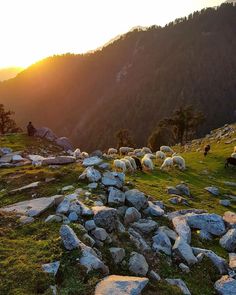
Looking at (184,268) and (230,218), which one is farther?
(230,218)

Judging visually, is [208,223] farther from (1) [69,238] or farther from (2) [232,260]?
(1) [69,238]

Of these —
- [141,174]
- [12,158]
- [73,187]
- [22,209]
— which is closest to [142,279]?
[22,209]

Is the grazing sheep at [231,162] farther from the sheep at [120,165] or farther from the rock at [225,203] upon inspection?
the rock at [225,203]

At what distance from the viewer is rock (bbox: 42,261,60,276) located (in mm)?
12688

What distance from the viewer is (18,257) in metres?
13.5

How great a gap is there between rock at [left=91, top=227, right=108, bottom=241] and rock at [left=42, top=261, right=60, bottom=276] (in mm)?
2502

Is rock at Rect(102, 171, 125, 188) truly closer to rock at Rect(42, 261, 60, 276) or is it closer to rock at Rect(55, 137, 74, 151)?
rock at Rect(42, 261, 60, 276)

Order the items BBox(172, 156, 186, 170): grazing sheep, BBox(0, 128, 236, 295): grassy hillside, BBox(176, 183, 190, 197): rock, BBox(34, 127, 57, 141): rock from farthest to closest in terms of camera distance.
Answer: BBox(34, 127, 57, 141): rock → BBox(172, 156, 186, 170): grazing sheep → BBox(176, 183, 190, 197): rock → BBox(0, 128, 236, 295): grassy hillside

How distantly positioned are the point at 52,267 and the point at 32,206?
599cm

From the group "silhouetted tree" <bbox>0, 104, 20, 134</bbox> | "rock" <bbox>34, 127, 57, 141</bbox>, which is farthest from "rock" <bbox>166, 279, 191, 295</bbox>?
"silhouetted tree" <bbox>0, 104, 20, 134</bbox>

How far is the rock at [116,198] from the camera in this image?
62.7 ft

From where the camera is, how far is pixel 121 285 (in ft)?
40.9

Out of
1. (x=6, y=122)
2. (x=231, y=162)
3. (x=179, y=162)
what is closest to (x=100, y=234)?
(x=179, y=162)

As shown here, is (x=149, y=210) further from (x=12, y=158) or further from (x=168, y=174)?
(x=12, y=158)
